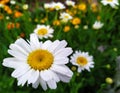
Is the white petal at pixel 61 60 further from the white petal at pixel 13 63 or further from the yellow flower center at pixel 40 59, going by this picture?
the white petal at pixel 13 63

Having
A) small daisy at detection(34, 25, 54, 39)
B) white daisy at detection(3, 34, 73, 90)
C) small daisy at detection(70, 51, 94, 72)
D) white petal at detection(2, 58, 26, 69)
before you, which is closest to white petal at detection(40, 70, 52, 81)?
white daisy at detection(3, 34, 73, 90)

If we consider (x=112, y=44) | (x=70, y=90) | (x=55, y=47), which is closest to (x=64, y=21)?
(x=112, y=44)

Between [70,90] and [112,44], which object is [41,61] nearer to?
[70,90]

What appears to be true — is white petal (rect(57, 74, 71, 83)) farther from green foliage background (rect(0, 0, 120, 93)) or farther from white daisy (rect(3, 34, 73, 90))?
green foliage background (rect(0, 0, 120, 93))

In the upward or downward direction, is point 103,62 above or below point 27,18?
below

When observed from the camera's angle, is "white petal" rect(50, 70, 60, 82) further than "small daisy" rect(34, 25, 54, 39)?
No

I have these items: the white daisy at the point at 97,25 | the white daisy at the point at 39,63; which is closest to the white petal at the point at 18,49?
the white daisy at the point at 39,63

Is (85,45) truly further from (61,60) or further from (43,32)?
(61,60)
